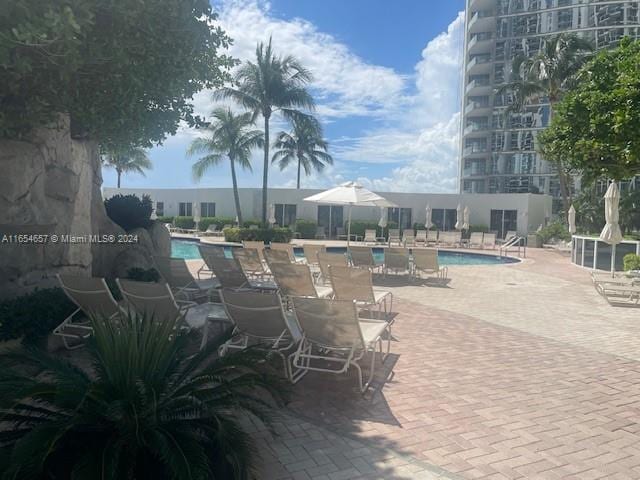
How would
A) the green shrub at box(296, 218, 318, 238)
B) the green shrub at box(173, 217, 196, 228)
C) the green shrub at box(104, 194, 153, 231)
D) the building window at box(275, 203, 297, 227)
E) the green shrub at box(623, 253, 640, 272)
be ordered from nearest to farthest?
the green shrub at box(104, 194, 153, 231)
the green shrub at box(623, 253, 640, 272)
the green shrub at box(296, 218, 318, 238)
the building window at box(275, 203, 297, 227)
the green shrub at box(173, 217, 196, 228)

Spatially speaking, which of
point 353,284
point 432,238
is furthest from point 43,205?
point 432,238

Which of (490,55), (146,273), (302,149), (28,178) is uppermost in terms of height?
(490,55)

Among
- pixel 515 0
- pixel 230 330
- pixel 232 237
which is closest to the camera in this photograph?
pixel 230 330

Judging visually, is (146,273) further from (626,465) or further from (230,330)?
(626,465)

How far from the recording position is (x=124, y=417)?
257 cm

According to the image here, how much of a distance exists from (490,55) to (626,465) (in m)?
57.3

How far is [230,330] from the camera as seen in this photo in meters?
3.82

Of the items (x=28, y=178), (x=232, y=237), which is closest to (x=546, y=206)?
(x=232, y=237)

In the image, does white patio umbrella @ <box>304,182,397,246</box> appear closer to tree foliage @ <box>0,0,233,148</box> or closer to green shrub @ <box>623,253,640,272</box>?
tree foliage @ <box>0,0,233,148</box>

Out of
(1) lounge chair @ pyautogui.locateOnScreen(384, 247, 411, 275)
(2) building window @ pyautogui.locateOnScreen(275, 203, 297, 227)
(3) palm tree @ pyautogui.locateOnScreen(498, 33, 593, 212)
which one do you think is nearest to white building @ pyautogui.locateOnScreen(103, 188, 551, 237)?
(2) building window @ pyautogui.locateOnScreen(275, 203, 297, 227)

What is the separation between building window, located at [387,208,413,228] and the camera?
1246 inches

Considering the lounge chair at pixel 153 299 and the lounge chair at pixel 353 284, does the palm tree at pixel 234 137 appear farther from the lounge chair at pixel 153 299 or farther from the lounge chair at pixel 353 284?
the lounge chair at pixel 153 299

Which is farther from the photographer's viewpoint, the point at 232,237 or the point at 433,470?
the point at 232,237

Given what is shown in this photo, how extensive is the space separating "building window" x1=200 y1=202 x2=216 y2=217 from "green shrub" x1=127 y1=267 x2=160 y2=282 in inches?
1056
